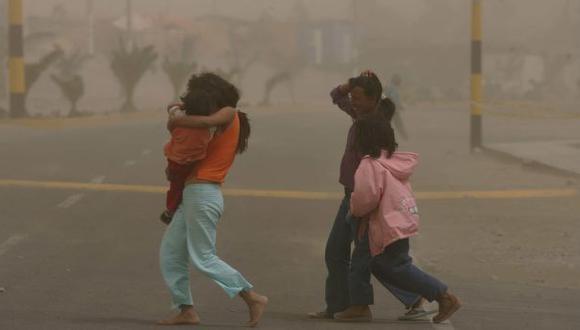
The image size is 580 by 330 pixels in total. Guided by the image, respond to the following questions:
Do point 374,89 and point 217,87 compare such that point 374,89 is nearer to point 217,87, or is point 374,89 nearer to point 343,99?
point 343,99

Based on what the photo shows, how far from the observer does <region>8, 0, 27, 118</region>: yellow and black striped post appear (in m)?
37.7

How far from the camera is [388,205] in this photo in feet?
24.6

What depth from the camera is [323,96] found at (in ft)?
255

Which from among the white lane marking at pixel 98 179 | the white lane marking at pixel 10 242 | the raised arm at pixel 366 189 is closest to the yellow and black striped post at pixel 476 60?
the white lane marking at pixel 98 179

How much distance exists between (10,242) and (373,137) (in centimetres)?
504

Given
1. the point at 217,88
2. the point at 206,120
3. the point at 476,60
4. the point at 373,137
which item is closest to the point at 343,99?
the point at 373,137

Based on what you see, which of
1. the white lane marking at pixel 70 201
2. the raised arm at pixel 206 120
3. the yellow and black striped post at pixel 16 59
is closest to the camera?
the raised arm at pixel 206 120

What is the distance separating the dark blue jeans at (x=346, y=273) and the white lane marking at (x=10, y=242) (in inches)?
148

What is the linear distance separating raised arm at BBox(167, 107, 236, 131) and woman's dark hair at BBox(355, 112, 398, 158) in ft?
2.31

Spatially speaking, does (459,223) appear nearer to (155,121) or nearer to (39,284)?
(39,284)

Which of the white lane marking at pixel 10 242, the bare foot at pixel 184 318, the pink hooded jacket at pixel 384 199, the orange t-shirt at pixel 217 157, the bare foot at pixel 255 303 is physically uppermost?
the orange t-shirt at pixel 217 157

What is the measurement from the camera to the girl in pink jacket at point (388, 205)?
7.46 m

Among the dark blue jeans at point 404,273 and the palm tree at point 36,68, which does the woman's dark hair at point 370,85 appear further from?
the palm tree at point 36,68

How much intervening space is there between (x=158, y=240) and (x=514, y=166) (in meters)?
10.7
